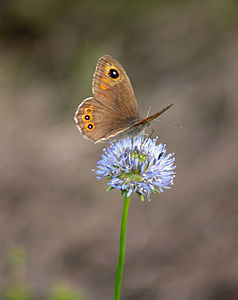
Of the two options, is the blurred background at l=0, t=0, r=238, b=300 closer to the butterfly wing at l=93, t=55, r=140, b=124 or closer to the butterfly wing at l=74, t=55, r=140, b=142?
the butterfly wing at l=74, t=55, r=140, b=142

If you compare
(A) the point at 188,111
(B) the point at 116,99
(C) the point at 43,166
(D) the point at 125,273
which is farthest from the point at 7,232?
(A) the point at 188,111

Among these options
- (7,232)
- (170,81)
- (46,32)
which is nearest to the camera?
(7,232)

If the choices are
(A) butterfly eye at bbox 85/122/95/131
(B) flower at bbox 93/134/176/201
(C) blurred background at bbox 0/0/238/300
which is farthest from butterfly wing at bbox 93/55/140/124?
(C) blurred background at bbox 0/0/238/300

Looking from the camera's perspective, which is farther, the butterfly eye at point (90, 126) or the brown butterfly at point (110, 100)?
the brown butterfly at point (110, 100)

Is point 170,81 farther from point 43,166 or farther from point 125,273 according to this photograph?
point 125,273

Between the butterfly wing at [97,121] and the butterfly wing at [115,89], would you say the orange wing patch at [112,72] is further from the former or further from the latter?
the butterfly wing at [97,121]

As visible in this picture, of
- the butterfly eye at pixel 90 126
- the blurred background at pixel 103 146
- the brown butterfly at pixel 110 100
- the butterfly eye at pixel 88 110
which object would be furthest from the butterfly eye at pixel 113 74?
the blurred background at pixel 103 146
